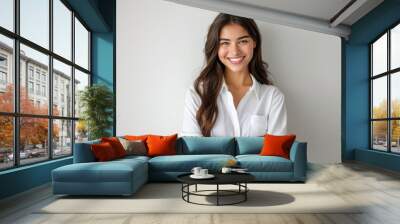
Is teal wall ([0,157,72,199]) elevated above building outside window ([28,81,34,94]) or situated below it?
below

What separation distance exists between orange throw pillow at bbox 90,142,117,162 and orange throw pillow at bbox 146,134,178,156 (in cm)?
89

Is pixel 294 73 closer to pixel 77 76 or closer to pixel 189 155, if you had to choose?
pixel 189 155

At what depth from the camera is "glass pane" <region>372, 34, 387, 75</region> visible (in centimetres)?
833

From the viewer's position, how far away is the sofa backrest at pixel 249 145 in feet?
20.7

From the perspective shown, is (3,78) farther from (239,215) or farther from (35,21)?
(239,215)

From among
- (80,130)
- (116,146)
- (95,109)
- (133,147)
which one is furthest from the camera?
(80,130)

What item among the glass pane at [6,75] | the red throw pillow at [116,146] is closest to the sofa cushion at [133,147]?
the red throw pillow at [116,146]

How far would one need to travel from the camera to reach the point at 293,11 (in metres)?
1.32

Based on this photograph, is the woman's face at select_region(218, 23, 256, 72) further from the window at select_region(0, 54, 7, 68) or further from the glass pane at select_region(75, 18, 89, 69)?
the window at select_region(0, 54, 7, 68)

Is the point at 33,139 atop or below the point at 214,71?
below

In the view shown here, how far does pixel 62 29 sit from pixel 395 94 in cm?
644

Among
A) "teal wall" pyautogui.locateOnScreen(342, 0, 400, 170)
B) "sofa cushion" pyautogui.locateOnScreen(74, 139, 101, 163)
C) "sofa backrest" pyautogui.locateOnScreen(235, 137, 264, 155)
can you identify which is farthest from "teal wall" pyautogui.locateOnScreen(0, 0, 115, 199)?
"teal wall" pyautogui.locateOnScreen(342, 0, 400, 170)

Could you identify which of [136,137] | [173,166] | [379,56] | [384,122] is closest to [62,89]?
[136,137]

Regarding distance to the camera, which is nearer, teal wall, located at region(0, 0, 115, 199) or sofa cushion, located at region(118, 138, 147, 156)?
teal wall, located at region(0, 0, 115, 199)
